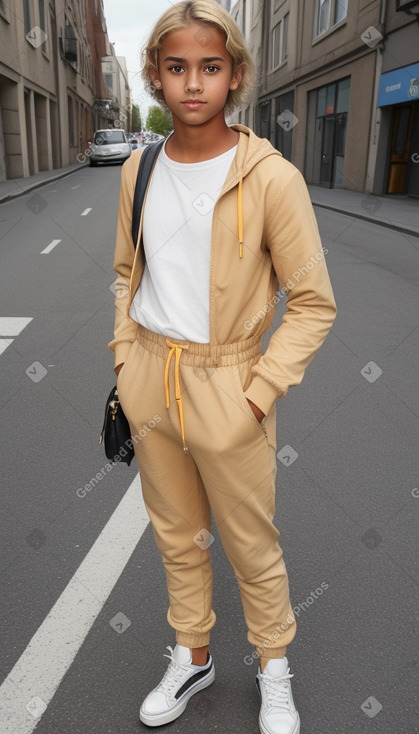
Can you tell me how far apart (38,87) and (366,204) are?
58.9 ft

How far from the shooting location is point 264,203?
1.64 metres

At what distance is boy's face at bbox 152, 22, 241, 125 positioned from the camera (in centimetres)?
161

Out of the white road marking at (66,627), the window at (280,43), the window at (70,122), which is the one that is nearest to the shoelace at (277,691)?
the white road marking at (66,627)

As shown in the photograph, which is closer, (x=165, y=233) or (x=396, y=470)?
(x=165, y=233)

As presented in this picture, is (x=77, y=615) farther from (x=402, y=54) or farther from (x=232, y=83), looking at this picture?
(x=402, y=54)

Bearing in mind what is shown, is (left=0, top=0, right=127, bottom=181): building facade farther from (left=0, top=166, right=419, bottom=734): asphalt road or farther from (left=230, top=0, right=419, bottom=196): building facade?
(left=0, top=166, right=419, bottom=734): asphalt road

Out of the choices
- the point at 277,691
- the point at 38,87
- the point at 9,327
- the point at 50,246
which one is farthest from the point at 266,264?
the point at 38,87

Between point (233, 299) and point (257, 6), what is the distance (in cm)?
4241

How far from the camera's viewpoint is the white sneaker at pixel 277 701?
1949mm

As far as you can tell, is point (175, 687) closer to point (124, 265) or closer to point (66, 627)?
point (66, 627)

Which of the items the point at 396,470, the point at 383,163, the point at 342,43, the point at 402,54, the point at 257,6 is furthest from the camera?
the point at 257,6

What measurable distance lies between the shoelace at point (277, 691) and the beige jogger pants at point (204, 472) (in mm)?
76

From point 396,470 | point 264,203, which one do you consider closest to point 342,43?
point 396,470

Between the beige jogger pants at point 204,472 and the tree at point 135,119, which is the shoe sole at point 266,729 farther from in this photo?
the tree at point 135,119
